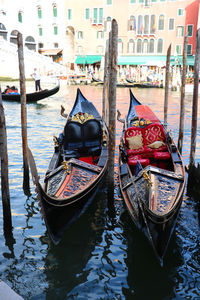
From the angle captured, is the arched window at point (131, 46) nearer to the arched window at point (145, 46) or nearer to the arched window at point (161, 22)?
the arched window at point (145, 46)

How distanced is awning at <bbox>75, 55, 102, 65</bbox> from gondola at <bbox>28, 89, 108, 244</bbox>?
19503 millimetres

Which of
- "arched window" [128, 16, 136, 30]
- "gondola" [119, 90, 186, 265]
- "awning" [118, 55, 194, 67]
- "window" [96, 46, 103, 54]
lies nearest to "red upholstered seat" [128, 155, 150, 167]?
"gondola" [119, 90, 186, 265]

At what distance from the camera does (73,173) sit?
3576mm

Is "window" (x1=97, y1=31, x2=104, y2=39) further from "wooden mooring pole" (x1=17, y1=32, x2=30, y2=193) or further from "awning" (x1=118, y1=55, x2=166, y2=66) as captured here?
"wooden mooring pole" (x1=17, y1=32, x2=30, y2=193)

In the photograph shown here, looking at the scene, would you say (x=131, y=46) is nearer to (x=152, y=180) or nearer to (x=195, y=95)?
(x=195, y=95)

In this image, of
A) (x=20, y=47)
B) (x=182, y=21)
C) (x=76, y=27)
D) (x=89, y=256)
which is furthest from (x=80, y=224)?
(x=76, y=27)

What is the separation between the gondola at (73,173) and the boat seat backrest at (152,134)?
1.96ft

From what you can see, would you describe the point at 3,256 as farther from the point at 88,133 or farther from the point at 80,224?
the point at 88,133

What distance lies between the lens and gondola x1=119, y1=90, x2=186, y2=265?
8.89 feet

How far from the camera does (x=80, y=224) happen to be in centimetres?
361

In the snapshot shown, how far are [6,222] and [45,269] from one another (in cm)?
67

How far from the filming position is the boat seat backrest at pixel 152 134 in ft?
15.0

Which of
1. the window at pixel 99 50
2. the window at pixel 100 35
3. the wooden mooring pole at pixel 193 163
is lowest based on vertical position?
→ the wooden mooring pole at pixel 193 163

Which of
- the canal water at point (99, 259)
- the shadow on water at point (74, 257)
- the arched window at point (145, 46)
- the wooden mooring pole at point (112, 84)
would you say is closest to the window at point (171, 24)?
the arched window at point (145, 46)
